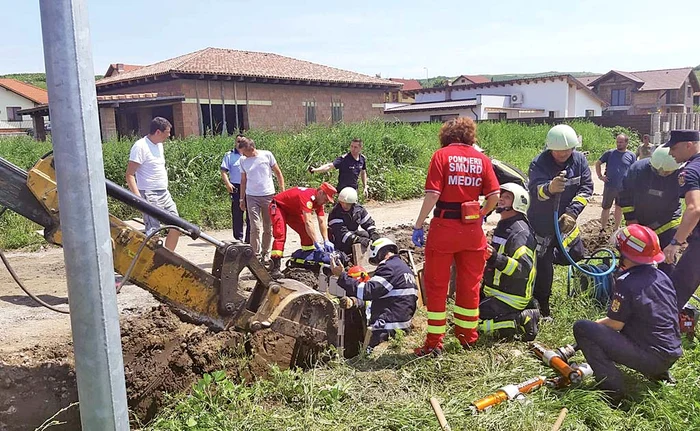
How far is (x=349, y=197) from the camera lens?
7430 mm

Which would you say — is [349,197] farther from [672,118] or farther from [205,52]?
[672,118]

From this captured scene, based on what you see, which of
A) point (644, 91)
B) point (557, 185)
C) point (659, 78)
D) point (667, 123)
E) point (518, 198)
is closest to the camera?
point (518, 198)

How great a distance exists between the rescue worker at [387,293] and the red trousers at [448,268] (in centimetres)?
51

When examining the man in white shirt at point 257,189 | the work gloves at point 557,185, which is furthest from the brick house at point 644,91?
the work gloves at point 557,185

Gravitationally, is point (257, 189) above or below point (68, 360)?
above

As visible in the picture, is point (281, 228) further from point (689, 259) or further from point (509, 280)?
point (689, 259)

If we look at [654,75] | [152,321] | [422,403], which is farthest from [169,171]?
[654,75]

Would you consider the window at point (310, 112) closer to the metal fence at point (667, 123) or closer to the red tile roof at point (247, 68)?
the red tile roof at point (247, 68)

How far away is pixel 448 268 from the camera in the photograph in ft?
15.2

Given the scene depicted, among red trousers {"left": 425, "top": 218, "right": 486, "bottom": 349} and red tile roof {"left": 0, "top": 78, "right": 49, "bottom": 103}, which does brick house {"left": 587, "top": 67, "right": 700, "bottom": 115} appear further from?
red trousers {"left": 425, "top": 218, "right": 486, "bottom": 349}

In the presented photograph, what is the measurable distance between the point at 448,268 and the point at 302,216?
10.0 feet

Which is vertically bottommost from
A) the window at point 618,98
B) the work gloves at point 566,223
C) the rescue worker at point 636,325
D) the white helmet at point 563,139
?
the rescue worker at point 636,325

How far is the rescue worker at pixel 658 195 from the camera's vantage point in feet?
17.2

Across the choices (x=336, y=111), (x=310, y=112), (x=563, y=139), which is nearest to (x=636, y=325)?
(x=563, y=139)
